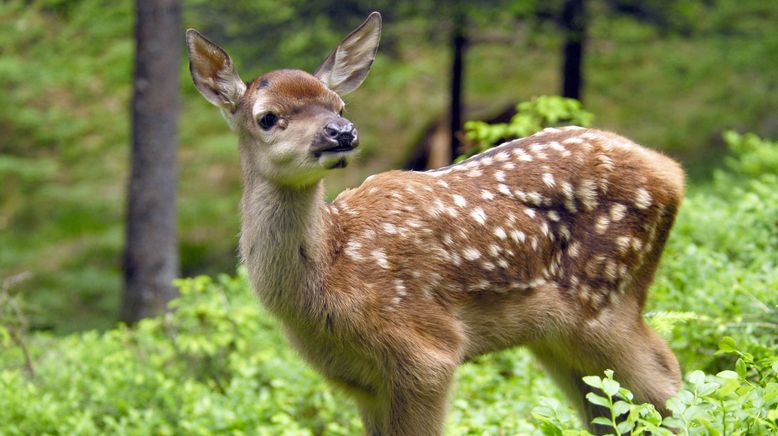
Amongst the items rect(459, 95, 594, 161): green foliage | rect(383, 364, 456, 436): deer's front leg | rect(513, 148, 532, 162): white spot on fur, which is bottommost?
rect(383, 364, 456, 436): deer's front leg

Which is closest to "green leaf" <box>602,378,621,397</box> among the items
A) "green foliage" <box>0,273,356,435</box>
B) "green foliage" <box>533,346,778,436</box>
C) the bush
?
"green foliage" <box>533,346,778,436</box>

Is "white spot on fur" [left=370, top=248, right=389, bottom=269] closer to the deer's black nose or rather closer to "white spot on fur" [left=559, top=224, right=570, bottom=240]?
the deer's black nose

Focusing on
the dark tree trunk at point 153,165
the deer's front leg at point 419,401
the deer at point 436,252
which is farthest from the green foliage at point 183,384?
the dark tree trunk at point 153,165

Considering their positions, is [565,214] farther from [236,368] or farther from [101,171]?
[101,171]

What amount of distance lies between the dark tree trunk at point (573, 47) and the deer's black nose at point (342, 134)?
8332 millimetres

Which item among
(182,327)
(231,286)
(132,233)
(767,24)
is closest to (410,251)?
(182,327)

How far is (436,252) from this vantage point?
15.2 feet

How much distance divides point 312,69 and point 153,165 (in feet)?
7.47

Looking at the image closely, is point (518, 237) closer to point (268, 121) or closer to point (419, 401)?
point (419, 401)

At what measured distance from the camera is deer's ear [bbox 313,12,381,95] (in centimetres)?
512

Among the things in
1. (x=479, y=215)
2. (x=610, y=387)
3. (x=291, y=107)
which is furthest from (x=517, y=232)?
(x=610, y=387)

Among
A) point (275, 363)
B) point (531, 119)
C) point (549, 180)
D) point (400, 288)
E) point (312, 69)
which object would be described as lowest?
point (275, 363)

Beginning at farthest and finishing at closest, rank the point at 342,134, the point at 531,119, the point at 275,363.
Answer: the point at 531,119 → the point at 275,363 → the point at 342,134

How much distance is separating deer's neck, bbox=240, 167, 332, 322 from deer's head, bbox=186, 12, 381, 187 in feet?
0.29
